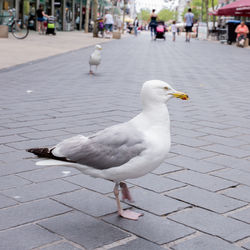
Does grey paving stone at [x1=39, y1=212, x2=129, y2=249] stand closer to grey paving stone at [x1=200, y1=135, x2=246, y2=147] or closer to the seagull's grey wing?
the seagull's grey wing

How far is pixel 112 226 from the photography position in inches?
104

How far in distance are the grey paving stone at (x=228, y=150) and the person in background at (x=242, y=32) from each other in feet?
74.4

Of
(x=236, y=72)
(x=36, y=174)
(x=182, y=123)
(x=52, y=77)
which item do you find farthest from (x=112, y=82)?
(x=36, y=174)

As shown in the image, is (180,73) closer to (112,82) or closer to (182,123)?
(112,82)

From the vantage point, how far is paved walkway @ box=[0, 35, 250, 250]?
2496 mm

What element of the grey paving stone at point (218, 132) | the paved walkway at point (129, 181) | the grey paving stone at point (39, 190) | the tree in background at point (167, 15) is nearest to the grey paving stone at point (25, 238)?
the paved walkway at point (129, 181)

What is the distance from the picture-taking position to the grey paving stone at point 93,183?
10.6ft

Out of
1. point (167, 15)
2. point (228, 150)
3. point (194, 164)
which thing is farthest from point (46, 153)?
point (167, 15)

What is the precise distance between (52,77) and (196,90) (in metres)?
3.11

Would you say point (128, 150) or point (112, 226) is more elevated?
point (128, 150)

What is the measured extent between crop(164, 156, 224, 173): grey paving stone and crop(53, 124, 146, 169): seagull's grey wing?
54.4 inches

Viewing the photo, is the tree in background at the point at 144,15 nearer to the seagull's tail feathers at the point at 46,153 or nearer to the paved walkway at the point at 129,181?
the paved walkway at the point at 129,181

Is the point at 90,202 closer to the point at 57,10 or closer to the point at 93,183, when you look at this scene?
the point at 93,183

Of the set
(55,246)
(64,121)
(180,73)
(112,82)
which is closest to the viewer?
(55,246)
